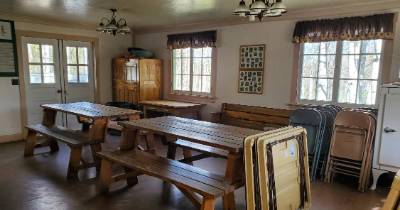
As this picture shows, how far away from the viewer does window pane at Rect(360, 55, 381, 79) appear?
405 centimetres

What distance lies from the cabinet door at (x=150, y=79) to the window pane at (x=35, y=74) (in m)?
1.94

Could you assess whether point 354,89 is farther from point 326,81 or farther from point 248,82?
point 248,82

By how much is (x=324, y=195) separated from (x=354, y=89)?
66.2 inches

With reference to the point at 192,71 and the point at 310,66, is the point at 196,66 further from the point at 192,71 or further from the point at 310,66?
the point at 310,66

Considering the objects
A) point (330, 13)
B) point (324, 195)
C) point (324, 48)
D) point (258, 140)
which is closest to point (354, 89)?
point (324, 48)

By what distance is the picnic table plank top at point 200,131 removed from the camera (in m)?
2.68

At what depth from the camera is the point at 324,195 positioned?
343 cm

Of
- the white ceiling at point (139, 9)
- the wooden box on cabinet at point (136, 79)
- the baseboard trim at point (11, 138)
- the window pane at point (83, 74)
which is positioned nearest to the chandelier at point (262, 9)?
the white ceiling at point (139, 9)

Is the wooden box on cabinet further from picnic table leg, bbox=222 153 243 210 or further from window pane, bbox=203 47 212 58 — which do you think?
picnic table leg, bbox=222 153 243 210

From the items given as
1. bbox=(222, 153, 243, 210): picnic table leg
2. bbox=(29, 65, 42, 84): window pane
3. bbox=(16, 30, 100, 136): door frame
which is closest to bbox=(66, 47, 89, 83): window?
bbox=(16, 30, 100, 136): door frame

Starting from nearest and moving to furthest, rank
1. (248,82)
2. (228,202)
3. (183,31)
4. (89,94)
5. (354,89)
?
(228,202) < (354,89) < (248,82) < (183,31) < (89,94)

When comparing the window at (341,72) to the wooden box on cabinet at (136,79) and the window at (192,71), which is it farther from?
the wooden box on cabinet at (136,79)

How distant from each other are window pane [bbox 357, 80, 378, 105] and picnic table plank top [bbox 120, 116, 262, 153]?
1.87 metres

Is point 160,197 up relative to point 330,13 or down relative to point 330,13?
down
